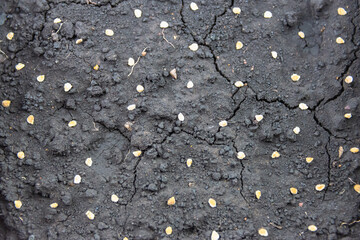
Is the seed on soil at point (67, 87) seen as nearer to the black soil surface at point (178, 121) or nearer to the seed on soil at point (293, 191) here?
the black soil surface at point (178, 121)

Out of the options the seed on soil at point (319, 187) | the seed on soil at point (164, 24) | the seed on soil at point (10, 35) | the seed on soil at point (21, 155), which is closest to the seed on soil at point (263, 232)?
the seed on soil at point (319, 187)

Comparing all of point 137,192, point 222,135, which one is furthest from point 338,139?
point 137,192

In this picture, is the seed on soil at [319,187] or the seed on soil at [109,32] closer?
the seed on soil at [319,187]

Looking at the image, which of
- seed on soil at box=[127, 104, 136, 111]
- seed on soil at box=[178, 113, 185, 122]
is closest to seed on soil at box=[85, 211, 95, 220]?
seed on soil at box=[127, 104, 136, 111]

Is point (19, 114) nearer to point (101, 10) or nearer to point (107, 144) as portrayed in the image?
point (107, 144)

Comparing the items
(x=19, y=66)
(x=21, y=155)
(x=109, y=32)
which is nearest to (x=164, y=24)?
(x=109, y=32)

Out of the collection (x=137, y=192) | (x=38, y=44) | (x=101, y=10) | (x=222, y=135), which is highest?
(x=101, y=10)

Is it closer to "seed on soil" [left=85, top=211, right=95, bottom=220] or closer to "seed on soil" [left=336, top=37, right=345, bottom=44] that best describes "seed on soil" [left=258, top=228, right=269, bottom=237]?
"seed on soil" [left=85, top=211, right=95, bottom=220]

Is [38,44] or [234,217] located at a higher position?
[38,44]
